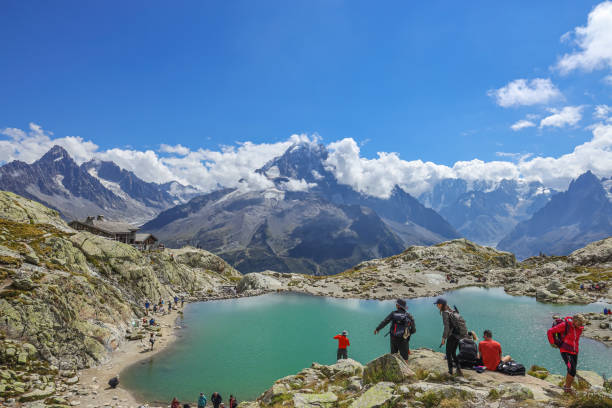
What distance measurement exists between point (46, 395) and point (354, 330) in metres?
44.4

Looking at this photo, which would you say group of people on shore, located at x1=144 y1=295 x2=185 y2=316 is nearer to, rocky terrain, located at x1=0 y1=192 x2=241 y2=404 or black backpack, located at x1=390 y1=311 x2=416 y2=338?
rocky terrain, located at x1=0 y1=192 x2=241 y2=404

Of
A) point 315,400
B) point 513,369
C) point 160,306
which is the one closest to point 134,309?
point 160,306

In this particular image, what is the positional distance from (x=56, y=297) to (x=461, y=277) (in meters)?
114

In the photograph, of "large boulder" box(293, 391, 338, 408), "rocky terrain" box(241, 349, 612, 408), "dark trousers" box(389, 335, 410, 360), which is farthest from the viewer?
"dark trousers" box(389, 335, 410, 360)

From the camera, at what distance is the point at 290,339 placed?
55.2m

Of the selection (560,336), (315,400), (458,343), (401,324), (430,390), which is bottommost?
(315,400)

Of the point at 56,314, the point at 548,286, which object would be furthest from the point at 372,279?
the point at 56,314

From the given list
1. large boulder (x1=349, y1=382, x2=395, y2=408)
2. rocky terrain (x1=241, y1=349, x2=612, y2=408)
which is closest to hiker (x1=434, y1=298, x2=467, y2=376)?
rocky terrain (x1=241, y1=349, x2=612, y2=408)

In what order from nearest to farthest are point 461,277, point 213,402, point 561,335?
point 561,335 < point 213,402 < point 461,277

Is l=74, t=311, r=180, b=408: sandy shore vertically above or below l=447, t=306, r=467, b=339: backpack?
below

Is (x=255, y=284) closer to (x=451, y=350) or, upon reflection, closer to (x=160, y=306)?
(x=160, y=306)

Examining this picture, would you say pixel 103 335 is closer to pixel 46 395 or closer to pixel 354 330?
pixel 46 395

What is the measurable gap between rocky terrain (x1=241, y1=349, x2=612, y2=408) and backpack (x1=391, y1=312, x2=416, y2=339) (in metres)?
1.24

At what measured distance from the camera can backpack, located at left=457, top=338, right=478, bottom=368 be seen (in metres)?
16.9
